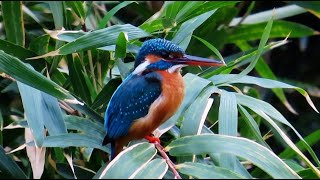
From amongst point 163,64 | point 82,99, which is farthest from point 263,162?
point 82,99

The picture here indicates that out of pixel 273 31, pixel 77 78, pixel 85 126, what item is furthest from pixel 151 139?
pixel 273 31

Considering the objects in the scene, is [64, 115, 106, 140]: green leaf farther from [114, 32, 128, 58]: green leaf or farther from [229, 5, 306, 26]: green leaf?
[229, 5, 306, 26]: green leaf

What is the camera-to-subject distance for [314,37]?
405 cm

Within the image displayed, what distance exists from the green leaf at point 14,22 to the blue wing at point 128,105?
0.56 metres

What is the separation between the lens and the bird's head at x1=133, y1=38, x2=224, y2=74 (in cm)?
194

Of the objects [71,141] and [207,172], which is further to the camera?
[71,141]

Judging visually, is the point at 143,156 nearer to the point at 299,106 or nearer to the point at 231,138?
the point at 231,138

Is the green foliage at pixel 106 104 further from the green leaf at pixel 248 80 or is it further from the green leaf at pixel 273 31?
the green leaf at pixel 273 31

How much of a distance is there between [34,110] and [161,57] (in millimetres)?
330

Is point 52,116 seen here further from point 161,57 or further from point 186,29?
point 186,29

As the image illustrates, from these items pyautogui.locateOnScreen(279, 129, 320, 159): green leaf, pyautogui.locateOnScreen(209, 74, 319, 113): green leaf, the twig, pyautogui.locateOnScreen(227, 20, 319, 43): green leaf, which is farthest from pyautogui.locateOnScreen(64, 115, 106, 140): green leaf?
pyautogui.locateOnScreen(227, 20, 319, 43): green leaf

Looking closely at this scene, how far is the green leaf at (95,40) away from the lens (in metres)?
1.97

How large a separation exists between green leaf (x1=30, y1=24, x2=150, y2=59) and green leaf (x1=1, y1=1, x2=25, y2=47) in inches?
15.3

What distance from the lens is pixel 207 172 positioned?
59.0 inches
